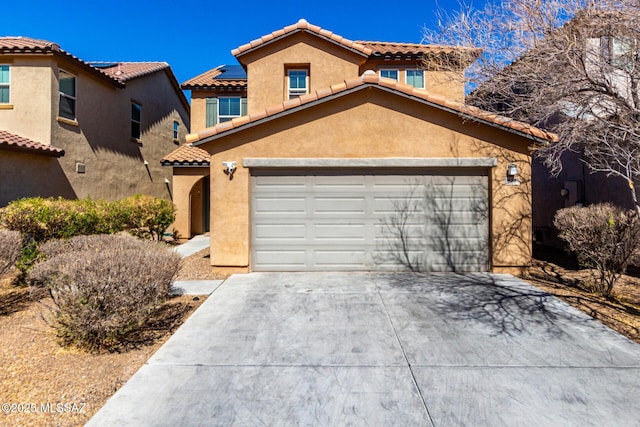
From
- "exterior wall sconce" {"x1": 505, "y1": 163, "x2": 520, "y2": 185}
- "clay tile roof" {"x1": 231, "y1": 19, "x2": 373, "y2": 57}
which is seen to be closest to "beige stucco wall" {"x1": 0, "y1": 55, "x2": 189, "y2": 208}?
"clay tile roof" {"x1": 231, "y1": 19, "x2": 373, "y2": 57}

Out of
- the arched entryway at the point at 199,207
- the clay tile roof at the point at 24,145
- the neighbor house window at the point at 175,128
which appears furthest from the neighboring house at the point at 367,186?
the neighbor house window at the point at 175,128

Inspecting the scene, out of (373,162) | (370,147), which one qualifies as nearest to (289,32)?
(370,147)

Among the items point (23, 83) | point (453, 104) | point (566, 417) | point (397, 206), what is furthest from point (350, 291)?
point (23, 83)

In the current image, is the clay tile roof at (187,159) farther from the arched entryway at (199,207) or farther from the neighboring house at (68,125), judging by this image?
the neighboring house at (68,125)

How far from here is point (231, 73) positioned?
57.4 ft

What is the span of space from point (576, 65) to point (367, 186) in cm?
487

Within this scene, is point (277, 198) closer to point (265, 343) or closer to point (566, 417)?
point (265, 343)

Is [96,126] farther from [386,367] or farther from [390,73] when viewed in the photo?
[386,367]

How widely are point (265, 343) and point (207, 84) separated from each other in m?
14.2

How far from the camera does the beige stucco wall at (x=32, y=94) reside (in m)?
12.4

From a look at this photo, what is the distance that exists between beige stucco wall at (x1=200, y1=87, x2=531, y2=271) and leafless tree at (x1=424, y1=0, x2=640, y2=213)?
108 centimetres

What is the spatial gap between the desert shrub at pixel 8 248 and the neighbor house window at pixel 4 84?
9.95m

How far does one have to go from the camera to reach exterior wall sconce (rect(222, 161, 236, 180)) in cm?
853

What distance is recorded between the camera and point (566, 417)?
321cm
